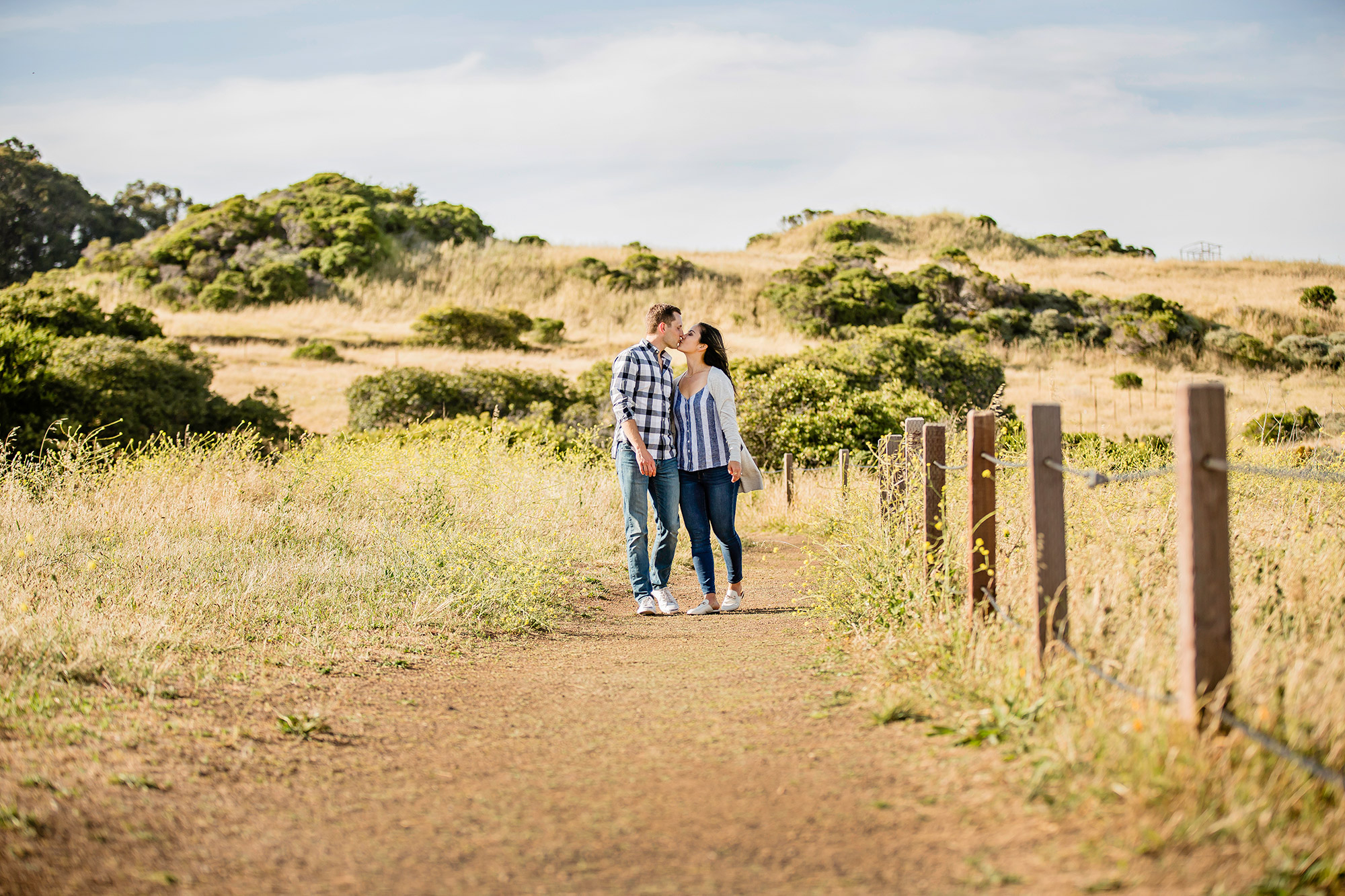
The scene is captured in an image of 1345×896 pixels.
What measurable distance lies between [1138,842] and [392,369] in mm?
16363

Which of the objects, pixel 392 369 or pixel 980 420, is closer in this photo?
pixel 980 420

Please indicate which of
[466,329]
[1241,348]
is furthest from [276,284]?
[1241,348]

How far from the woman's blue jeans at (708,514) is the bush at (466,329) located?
2558 centimetres

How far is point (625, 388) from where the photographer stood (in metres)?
6.28

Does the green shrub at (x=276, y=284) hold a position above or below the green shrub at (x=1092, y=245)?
below

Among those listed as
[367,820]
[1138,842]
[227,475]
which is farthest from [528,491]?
[1138,842]

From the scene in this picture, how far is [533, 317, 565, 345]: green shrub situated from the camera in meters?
33.6

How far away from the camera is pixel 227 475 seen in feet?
29.2

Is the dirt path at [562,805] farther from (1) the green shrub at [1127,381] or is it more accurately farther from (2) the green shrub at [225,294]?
(2) the green shrub at [225,294]

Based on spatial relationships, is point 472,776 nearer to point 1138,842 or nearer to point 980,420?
point 1138,842

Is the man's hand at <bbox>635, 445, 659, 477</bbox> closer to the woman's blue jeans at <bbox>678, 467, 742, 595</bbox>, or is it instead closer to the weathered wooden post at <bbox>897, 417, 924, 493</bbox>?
the woman's blue jeans at <bbox>678, 467, 742, 595</bbox>

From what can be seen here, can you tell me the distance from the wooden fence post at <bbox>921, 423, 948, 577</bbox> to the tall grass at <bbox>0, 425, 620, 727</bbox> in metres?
2.67

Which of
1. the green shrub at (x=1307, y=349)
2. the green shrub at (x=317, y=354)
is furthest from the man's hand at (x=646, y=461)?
the green shrub at (x=1307, y=349)

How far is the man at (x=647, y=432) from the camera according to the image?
6270mm
